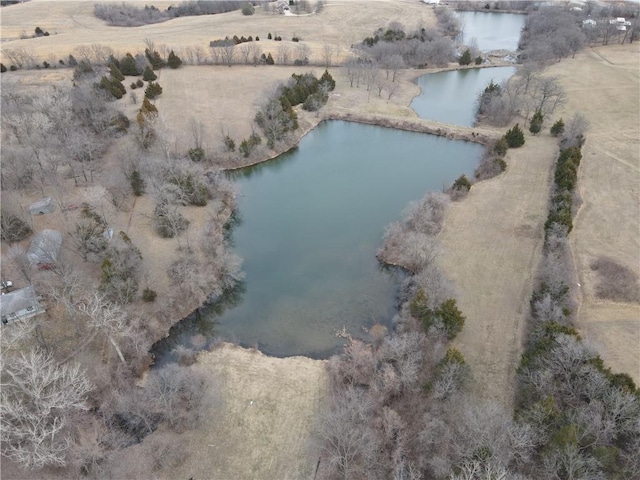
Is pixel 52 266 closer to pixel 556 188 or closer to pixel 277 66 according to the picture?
pixel 556 188

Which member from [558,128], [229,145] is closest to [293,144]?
[229,145]

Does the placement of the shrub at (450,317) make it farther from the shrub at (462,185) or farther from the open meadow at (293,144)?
the shrub at (462,185)

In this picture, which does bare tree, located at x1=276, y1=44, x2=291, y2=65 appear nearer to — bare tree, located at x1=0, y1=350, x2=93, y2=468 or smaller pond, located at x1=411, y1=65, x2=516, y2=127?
smaller pond, located at x1=411, y1=65, x2=516, y2=127

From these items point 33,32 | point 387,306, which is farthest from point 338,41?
point 387,306

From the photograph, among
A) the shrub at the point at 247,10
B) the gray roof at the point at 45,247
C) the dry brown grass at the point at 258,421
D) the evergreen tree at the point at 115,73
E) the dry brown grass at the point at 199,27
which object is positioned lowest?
the dry brown grass at the point at 258,421

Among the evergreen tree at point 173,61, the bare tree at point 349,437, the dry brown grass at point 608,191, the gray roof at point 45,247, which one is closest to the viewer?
the bare tree at point 349,437

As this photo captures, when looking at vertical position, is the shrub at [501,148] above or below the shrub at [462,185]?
above

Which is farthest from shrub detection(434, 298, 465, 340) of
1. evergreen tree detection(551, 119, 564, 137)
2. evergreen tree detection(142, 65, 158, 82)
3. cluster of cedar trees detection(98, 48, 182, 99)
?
evergreen tree detection(142, 65, 158, 82)

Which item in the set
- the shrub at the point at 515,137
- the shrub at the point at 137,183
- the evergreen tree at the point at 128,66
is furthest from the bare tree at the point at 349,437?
the evergreen tree at the point at 128,66
